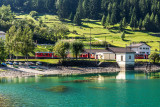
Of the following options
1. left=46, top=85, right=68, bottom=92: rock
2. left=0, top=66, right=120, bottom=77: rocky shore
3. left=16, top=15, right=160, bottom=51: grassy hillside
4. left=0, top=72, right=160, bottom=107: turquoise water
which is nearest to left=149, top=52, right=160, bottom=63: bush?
left=0, top=66, right=120, bottom=77: rocky shore

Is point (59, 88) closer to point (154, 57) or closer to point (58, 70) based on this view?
point (58, 70)

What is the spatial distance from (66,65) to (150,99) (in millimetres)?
53768

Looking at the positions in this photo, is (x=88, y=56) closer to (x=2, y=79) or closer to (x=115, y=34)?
(x=2, y=79)

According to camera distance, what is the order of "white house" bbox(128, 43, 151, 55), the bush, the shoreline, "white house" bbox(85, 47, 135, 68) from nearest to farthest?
1. the shoreline
2. "white house" bbox(85, 47, 135, 68)
3. the bush
4. "white house" bbox(128, 43, 151, 55)

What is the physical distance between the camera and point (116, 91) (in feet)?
187

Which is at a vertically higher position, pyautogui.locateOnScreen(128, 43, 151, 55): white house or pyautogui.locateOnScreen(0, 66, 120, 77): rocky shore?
pyautogui.locateOnScreen(128, 43, 151, 55): white house

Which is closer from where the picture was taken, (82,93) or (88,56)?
(82,93)

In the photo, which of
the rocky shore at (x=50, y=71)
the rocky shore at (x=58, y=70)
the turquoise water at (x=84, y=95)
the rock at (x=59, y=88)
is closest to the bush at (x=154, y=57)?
the rocky shore at (x=58, y=70)

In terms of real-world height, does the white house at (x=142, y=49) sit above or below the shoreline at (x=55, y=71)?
above

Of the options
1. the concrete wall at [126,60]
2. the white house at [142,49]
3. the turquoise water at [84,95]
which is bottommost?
the turquoise water at [84,95]

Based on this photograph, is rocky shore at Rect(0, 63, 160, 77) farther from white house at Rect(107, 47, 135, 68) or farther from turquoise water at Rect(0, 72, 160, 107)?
turquoise water at Rect(0, 72, 160, 107)

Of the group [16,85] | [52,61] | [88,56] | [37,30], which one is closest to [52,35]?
[37,30]

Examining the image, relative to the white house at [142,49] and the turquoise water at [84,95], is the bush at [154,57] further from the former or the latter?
the turquoise water at [84,95]

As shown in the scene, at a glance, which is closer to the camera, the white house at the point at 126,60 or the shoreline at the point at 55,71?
the shoreline at the point at 55,71
